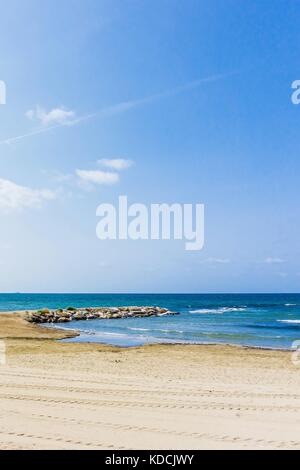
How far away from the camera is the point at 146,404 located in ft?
34.6

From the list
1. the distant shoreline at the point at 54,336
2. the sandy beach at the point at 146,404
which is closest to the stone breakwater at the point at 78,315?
the distant shoreline at the point at 54,336

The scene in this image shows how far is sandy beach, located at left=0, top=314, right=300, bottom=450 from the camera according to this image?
8000 mm

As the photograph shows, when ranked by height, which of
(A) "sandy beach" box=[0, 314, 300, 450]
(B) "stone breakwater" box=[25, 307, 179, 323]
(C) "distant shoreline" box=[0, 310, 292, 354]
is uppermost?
(A) "sandy beach" box=[0, 314, 300, 450]

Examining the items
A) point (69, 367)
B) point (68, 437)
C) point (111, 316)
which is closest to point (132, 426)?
point (68, 437)

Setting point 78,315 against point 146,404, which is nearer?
point 146,404

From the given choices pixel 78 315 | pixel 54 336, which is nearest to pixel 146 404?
pixel 54 336

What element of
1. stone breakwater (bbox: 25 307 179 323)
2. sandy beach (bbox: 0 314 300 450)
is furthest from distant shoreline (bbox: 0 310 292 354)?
sandy beach (bbox: 0 314 300 450)

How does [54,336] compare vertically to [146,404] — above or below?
below

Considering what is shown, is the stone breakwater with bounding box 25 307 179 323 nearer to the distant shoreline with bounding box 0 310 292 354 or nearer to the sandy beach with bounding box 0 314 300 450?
the distant shoreline with bounding box 0 310 292 354

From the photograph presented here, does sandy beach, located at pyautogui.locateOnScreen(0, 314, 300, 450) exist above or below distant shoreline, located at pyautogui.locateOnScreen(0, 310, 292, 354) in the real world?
above

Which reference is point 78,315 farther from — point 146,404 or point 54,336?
point 146,404

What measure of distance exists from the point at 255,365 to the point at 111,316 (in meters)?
39.8

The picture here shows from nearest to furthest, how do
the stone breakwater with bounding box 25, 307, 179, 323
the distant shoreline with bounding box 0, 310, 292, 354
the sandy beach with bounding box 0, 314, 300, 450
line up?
the sandy beach with bounding box 0, 314, 300, 450 < the distant shoreline with bounding box 0, 310, 292, 354 < the stone breakwater with bounding box 25, 307, 179, 323

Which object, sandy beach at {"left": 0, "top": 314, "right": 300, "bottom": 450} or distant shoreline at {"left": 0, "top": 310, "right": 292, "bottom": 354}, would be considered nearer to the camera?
sandy beach at {"left": 0, "top": 314, "right": 300, "bottom": 450}
